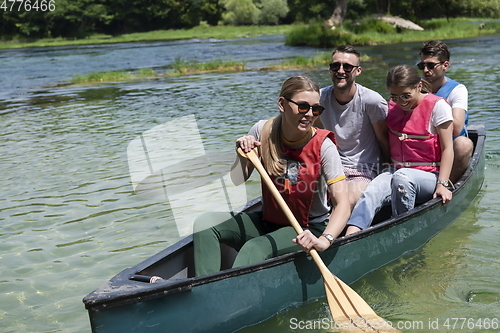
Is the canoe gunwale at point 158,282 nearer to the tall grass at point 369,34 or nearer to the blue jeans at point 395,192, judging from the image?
the blue jeans at point 395,192

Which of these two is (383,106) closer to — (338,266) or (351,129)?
(351,129)

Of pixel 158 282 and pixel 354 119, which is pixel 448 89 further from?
pixel 158 282

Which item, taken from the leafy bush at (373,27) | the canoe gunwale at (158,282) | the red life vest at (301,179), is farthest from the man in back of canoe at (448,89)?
the leafy bush at (373,27)

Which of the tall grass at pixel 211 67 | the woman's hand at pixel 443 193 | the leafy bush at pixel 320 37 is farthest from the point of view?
the leafy bush at pixel 320 37

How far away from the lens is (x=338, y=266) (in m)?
4.01

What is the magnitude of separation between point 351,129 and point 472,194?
1892 millimetres

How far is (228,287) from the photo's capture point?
11.3 feet

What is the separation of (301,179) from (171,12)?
207ft

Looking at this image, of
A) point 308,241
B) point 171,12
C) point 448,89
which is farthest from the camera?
point 171,12

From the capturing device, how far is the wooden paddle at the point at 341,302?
3.72 m

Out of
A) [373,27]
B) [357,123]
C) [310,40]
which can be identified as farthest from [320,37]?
[357,123]

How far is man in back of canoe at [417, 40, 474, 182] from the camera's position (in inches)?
207

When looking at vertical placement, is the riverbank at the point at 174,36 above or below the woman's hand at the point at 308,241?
above

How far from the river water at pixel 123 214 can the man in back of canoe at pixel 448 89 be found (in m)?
0.76
